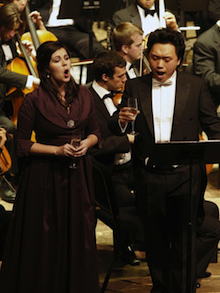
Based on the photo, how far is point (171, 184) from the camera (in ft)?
12.4

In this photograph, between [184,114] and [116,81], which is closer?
[184,114]

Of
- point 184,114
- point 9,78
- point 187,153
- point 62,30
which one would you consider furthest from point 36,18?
point 187,153

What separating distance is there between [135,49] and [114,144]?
1561mm

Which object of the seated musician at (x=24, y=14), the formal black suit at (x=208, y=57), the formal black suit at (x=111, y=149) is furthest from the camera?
the seated musician at (x=24, y=14)

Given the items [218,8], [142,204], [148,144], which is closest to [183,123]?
[148,144]

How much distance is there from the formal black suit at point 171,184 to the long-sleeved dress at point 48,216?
1.24 feet

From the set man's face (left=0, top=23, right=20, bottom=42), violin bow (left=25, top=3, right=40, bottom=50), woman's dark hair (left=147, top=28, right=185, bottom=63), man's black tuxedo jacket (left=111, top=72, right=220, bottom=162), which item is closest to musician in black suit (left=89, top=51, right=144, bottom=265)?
man's black tuxedo jacket (left=111, top=72, right=220, bottom=162)

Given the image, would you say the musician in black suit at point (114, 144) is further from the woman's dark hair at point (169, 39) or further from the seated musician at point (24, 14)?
the seated musician at point (24, 14)

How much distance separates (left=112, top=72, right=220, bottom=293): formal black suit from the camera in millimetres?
3775

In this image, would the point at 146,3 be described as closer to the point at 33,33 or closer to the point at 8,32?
the point at 33,33

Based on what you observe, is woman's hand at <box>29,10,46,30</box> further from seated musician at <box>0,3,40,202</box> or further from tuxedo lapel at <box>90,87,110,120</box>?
tuxedo lapel at <box>90,87,110,120</box>

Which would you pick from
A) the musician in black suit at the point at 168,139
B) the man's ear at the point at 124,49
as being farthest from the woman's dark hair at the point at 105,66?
the man's ear at the point at 124,49

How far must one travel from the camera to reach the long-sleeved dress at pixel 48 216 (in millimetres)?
3668

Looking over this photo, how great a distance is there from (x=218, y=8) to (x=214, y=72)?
1.79 m
